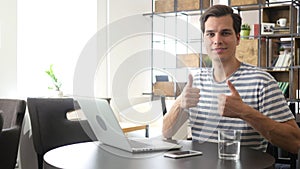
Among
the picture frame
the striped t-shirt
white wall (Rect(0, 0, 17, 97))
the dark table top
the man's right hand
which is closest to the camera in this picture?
the dark table top

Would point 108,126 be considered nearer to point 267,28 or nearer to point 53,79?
point 53,79

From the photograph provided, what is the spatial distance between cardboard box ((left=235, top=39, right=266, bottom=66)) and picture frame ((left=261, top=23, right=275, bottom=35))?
4.9 inches

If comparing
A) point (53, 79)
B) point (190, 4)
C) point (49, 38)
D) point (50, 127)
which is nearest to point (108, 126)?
point (50, 127)

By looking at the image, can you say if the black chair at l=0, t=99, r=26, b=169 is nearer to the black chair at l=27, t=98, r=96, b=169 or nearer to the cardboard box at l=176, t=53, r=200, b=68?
the black chair at l=27, t=98, r=96, b=169

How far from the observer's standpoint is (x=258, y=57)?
4535 millimetres

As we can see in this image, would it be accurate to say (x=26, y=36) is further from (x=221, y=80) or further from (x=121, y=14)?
(x=221, y=80)

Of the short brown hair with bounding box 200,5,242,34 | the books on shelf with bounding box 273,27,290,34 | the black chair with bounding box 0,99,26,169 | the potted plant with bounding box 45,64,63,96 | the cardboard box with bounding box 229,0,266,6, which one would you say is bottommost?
the black chair with bounding box 0,99,26,169

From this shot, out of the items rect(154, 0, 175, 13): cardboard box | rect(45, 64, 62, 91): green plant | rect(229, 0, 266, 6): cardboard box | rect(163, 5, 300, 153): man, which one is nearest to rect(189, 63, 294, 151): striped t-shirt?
rect(163, 5, 300, 153): man

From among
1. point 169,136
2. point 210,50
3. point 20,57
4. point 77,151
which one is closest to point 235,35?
point 210,50

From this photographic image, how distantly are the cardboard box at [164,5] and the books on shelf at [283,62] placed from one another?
4.87 ft

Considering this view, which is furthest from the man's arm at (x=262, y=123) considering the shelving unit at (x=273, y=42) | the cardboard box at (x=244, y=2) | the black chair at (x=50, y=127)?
the cardboard box at (x=244, y=2)

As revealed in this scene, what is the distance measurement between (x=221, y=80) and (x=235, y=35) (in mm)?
211

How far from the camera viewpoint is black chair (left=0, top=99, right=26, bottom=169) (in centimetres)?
238

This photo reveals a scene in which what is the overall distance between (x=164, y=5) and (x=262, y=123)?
12.8ft
